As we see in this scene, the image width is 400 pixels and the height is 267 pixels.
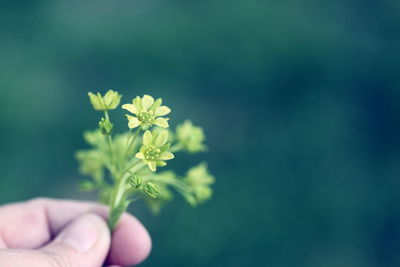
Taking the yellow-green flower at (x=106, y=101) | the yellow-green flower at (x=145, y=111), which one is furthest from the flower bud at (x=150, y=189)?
the yellow-green flower at (x=106, y=101)

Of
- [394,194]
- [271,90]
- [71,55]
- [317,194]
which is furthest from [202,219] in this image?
[71,55]

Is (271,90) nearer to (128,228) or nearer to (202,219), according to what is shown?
(202,219)

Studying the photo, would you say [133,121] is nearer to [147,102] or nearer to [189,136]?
[147,102]

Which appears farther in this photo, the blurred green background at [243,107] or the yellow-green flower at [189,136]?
the blurred green background at [243,107]

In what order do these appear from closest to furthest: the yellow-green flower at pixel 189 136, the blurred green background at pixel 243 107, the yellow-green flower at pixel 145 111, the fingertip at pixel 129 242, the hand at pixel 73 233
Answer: the yellow-green flower at pixel 145 111
the hand at pixel 73 233
the yellow-green flower at pixel 189 136
the fingertip at pixel 129 242
the blurred green background at pixel 243 107

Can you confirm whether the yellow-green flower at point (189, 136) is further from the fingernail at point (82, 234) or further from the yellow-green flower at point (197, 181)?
the fingernail at point (82, 234)
